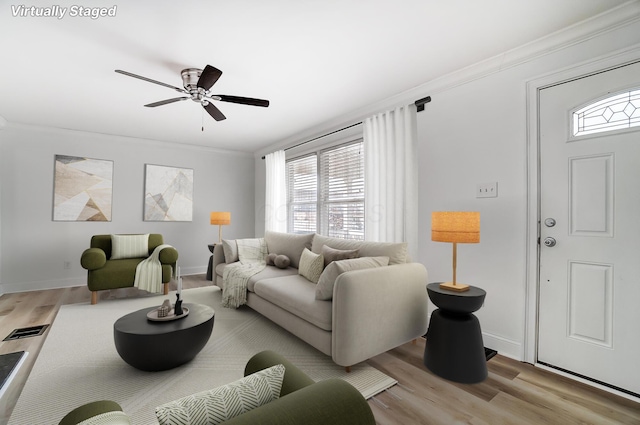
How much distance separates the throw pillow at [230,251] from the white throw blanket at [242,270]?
6 cm

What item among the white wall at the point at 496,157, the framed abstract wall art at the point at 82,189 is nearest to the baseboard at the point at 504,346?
the white wall at the point at 496,157

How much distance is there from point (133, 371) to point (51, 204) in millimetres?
3831

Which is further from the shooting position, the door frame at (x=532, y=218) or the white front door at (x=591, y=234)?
the door frame at (x=532, y=218)

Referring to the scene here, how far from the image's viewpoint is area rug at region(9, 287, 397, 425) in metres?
1.76

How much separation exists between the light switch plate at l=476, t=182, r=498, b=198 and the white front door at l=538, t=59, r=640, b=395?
327 millimetres

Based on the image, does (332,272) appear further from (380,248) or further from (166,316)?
(166,316)

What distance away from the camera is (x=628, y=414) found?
1.71 metres

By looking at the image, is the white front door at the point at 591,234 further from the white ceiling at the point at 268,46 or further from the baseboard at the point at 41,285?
the baseboard at the point at 41,285

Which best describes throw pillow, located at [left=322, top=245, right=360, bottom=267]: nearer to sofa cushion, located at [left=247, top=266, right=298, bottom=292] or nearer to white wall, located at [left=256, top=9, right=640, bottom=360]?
sofa cushion, located at [left=247, top=266, right=298, bottom=292]

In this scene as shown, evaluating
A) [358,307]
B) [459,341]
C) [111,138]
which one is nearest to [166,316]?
[358,307]

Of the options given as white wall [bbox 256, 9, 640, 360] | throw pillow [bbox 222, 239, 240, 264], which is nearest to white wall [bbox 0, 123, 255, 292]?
throw pillow [bbox 222, 239, 240, 264]

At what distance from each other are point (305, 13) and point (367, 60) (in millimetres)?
786

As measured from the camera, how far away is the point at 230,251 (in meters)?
4.00

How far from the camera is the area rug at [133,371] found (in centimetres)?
176
